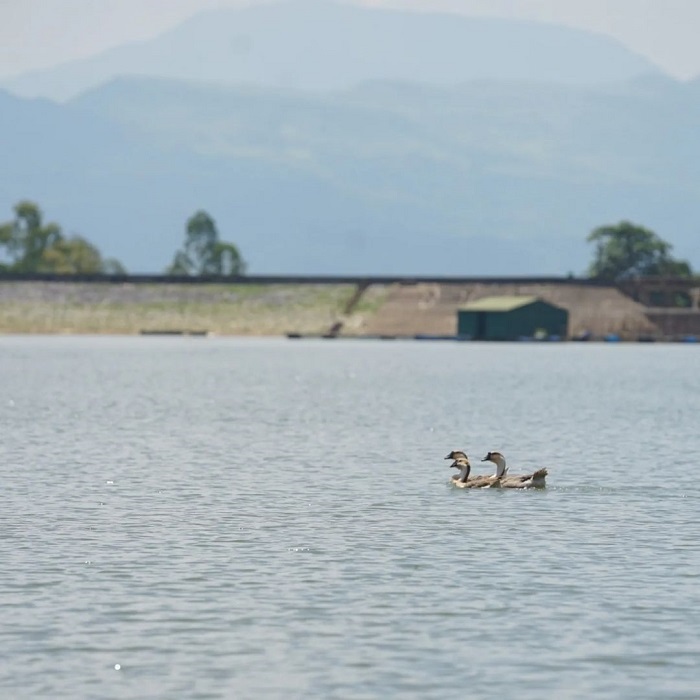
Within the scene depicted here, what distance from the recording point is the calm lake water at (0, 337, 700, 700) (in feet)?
78.9

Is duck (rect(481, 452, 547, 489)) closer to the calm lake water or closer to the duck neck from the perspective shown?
the duck neck

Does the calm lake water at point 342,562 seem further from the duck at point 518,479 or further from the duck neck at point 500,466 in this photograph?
the duck neck at point 500,466

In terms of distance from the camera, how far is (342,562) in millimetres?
33094

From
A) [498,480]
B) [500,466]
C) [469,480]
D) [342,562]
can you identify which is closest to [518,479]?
[498,480]

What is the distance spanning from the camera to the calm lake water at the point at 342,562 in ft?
78.9

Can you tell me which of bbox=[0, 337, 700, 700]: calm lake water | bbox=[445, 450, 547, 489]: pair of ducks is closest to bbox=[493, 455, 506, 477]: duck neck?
bbox=[445, 450, 547, 489]: pair of ducks

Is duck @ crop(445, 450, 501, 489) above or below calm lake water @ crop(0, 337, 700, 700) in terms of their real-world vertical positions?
above

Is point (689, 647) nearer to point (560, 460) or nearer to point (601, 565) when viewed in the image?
point (601, 565)

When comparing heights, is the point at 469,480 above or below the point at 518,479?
below

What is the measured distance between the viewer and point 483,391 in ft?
349

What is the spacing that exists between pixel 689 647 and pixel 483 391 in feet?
266

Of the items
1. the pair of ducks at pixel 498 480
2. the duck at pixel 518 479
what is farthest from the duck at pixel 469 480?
the duck at pixel 518 479

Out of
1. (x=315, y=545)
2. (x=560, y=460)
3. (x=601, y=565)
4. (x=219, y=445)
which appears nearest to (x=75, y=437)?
(x=219, y=445)

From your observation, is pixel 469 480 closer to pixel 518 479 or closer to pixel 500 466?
pixel 500 466
